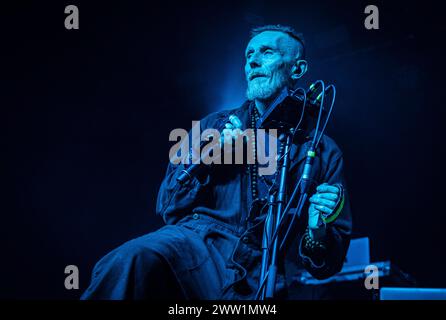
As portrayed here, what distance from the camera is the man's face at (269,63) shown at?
2758 millimetres

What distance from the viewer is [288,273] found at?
15.9 ft

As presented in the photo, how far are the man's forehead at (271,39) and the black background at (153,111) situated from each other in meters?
1.47

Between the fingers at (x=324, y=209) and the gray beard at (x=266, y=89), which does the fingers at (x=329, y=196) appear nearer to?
the fingers at (x=324, y=209)

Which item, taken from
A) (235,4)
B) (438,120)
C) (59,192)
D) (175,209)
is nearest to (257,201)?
(175,209)

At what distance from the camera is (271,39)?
295 centimetres

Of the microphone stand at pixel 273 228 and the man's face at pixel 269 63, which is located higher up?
the man's face at pixel 269 63

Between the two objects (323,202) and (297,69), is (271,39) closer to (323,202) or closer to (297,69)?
(297,69)

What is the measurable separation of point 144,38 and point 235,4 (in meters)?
0.87

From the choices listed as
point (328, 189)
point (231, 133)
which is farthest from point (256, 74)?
point (328, 189)

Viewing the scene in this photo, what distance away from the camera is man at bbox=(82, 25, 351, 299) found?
1.87 metres

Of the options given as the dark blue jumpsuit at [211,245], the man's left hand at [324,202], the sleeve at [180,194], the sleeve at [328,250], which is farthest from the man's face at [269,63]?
the man's left hand at [324,202]

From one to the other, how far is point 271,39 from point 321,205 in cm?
135

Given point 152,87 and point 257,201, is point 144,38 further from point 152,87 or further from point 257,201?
point 257,201

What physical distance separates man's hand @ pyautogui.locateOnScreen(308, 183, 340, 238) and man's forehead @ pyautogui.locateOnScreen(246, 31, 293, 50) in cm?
123
